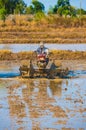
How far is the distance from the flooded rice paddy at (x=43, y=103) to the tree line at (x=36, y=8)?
43.0m

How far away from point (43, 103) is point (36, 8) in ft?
211

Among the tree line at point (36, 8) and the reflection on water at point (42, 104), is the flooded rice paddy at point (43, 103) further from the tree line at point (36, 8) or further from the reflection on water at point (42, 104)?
the tree line at point (36, 8)

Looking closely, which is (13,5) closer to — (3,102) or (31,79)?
(31,79)

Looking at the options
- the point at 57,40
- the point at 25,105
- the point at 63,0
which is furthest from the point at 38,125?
the point at 63,0

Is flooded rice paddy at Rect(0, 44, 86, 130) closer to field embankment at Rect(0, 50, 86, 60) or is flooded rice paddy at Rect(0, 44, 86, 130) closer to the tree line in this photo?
field embankment at Rect(0, 50, 86, 60)

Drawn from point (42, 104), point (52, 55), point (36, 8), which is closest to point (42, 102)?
point (42, 104)

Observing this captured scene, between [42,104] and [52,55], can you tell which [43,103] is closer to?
[42,104]

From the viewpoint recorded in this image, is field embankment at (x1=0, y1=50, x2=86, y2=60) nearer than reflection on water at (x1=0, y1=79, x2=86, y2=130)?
No

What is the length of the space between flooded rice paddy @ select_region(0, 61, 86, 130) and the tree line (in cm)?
4298

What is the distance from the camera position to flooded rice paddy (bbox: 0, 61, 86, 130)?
9523mm

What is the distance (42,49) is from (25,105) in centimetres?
671

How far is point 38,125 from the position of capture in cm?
941

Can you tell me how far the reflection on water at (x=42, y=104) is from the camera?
9.57 m

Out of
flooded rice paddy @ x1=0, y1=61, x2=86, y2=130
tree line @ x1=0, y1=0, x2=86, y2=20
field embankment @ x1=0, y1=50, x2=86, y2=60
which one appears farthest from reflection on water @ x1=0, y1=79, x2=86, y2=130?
tree line @ x1=0, y1=0, x2=86, y2=20
